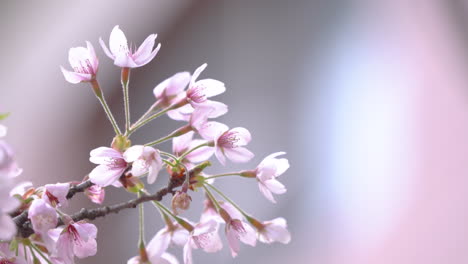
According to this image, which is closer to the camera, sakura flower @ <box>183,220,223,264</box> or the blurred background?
sakura flower @ <box>183,220,223,264</box>

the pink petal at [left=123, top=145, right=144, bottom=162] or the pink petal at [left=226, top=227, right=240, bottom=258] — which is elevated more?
the pink petal at [left=123, top=145, right=144, bottom=162]

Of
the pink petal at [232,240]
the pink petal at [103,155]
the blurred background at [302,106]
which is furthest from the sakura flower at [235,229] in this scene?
the blurred background at [302,106]

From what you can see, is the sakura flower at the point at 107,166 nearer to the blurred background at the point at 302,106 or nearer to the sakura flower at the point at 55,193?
the sakura flower at the point at 55,193

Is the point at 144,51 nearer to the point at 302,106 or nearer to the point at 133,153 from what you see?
the point at 133,153

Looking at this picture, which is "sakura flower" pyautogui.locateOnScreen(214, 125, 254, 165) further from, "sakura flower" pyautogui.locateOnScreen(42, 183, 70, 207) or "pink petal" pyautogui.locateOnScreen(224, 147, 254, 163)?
"sakura flower" pyautogui.locateOnScreen(42, 183, 70, 207)

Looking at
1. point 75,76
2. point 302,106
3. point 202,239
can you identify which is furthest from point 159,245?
point 302,106

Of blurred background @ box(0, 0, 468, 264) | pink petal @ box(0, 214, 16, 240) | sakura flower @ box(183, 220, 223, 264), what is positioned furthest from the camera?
blurred background @ box(0, 0, 468, 264)

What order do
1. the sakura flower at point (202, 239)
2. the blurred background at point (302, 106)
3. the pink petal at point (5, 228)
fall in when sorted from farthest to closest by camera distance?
the blurred background at point (302, 106)
the sakura flower at point (202, 239)
the pink petal at point (5, 228)

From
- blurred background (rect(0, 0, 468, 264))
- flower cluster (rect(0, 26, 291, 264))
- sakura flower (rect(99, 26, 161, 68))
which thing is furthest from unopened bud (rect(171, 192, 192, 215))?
blurred background (rect(0, 0, 468, 264))
